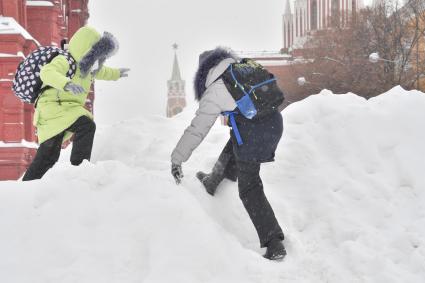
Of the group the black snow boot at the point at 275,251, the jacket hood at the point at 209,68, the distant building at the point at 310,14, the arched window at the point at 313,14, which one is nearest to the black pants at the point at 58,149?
the jacket hood at the point at 209,68

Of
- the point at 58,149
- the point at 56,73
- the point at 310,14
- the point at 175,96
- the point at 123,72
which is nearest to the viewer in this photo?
the point at 56,73

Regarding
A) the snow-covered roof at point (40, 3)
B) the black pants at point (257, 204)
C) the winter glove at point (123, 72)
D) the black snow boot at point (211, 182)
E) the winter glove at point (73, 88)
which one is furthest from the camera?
the snow-covered roof at point (40, 3)

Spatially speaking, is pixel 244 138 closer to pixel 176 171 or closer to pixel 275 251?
pixel 176 171

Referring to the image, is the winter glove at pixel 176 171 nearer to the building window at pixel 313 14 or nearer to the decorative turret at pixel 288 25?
the building window at pixel 313 14

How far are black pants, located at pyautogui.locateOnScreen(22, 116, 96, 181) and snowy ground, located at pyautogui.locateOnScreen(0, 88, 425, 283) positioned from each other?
70cm

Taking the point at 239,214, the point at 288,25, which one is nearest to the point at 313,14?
the point at 288,25

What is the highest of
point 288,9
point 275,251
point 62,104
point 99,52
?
point 288,9

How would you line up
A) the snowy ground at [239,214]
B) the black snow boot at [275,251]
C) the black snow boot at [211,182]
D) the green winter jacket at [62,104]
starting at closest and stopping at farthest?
the snowy ground at [239,214], the black snow boot at [275,251], the black snow boot at [211,182], the green winter jacket at [62,104]

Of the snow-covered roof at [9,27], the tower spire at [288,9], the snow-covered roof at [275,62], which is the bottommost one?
the snow-covered roof at [275,62]

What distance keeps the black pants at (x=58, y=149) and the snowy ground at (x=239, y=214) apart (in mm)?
702

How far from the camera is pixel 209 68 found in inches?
173

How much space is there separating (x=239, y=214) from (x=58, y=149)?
6.65 feet

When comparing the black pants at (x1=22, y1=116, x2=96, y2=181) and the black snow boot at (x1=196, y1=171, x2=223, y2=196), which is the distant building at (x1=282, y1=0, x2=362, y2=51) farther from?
the black snow boot at (x1=196, y1=171, x2=223, y2=196)

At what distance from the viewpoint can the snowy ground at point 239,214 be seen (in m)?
3.67
